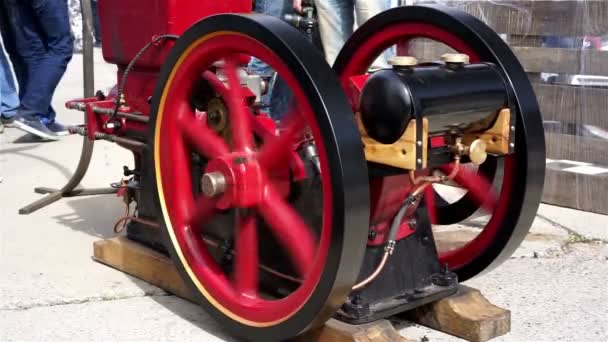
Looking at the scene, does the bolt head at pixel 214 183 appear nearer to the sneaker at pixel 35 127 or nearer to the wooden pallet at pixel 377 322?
the wooden pallet at pixel 377 322

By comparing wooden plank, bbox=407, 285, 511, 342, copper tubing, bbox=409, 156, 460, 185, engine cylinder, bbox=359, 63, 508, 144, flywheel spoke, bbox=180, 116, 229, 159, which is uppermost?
engine cylinder, bbox=359, 63, 508, 144

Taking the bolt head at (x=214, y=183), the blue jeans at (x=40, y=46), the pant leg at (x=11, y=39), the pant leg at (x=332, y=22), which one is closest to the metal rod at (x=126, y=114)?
the bolt head at (x=214, y=183)

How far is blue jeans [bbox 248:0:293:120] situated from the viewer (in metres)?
3.31

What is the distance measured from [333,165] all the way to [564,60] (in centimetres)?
248

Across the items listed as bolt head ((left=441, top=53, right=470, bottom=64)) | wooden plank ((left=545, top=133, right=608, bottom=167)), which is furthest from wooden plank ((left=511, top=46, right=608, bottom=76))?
bolt head ((left=441, top=53, right=470, bottom=64))

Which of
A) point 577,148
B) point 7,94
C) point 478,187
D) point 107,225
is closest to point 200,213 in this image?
point 478,187

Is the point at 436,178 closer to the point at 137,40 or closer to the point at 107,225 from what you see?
the point at 137,40

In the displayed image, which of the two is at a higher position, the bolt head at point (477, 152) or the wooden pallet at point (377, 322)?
the bolt head at point (477, 152)

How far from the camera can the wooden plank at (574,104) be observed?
388 centimetres

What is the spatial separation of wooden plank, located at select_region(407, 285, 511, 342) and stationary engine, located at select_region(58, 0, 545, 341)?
0.06 m

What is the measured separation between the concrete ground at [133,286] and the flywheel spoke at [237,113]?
550 mm

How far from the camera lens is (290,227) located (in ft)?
7.20

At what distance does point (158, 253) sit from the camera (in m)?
2.79

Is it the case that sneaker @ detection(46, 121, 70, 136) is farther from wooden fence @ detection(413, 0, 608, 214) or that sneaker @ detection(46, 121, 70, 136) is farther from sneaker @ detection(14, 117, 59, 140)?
wooden fence @ detection(413, 0, 608, 214)
